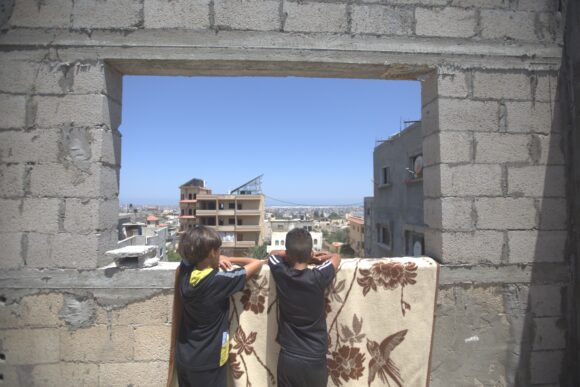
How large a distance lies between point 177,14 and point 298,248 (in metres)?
2.03

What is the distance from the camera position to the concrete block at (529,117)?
251 cm

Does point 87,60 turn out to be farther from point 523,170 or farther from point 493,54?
point 523,170

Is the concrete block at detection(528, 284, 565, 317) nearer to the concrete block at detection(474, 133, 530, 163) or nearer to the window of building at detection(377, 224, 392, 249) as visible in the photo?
the concrete block at detection(474, 133, 530, 163)

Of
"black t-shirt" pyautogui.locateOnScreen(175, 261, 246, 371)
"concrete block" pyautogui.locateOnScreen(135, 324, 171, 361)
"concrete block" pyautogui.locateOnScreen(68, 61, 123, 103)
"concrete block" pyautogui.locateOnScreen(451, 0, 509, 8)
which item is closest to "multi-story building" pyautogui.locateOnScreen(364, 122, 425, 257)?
"concrete block" pyautogui.locateOnScreen(451, 0, 509, 8)

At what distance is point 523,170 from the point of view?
2488 mm

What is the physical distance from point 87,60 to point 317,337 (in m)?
2.60

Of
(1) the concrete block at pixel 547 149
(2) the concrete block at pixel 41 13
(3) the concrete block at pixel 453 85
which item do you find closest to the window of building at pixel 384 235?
(1) the concrete block at pixel 547 149

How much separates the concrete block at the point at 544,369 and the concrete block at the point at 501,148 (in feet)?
5.12

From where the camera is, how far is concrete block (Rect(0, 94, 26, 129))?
231 cm

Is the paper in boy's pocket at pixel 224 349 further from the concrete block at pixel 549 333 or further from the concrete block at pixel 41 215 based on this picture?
Answer: the concrete block at pixel 549 333

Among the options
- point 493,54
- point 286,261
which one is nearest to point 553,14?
point 493,54

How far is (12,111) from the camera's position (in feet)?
7.60

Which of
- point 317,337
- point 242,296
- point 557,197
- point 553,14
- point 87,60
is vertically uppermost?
point 553,14

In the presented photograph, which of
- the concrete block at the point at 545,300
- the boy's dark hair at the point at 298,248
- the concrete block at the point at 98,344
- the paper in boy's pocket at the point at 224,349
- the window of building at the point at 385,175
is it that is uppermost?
the window of building at the point at 385,175
